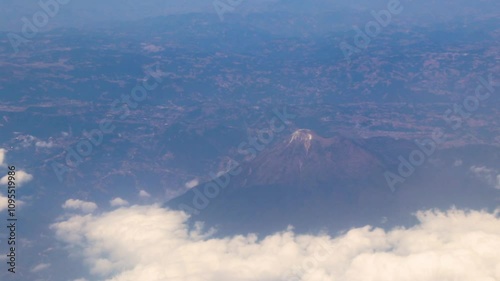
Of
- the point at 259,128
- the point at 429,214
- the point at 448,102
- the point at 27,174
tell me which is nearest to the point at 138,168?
the point at 27,174

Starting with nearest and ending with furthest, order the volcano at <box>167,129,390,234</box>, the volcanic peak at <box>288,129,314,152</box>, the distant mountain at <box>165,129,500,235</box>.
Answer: the distant mountain at <box>165,129,500,235</box>
the volcano at <box>167,129,390,234</box>
the volcanic peak at <box>288,129,314,152</box>

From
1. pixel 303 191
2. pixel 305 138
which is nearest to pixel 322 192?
pixel 303 191

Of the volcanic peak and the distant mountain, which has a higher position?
the volcanic peak

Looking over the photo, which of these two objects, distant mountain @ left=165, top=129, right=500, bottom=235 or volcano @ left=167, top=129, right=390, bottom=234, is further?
volcano @ left=167, top=129, right=390, bottom=234

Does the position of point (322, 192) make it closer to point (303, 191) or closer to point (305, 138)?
point (303, 191)

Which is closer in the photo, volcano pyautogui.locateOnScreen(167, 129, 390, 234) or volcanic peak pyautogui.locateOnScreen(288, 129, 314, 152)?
volcano pyautogui.locateOnScreen(167, 129, 390, 234)

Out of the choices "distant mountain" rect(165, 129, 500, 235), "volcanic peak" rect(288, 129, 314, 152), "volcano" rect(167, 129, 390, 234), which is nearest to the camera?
"distant mountain" rect(165, 129, 500, 235)

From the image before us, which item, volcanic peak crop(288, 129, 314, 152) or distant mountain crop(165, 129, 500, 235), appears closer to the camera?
distant mountain crop(165, 129, 500, 235)

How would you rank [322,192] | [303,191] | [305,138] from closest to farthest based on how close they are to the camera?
[322,192], [303,191], [305,138]

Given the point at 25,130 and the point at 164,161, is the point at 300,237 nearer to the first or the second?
the point at 164,161

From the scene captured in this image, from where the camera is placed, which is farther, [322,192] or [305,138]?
[305,138]

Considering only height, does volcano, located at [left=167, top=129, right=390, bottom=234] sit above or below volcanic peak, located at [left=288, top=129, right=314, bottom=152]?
below
